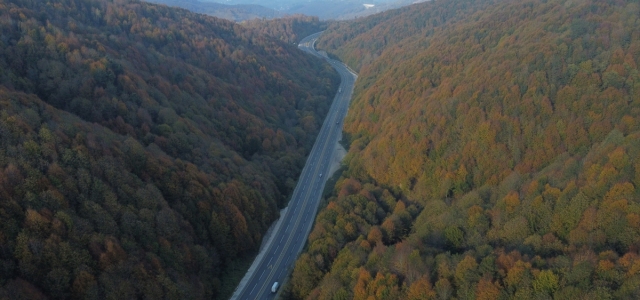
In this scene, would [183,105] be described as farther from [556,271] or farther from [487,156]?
[556,271]

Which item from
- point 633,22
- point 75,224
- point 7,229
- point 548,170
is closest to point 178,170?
point 75,224

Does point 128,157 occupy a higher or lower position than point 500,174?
higher

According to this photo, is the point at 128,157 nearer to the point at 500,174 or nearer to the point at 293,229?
the point at 293,229

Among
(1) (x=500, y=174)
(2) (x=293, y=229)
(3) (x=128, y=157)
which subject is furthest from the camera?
(2) (x=293, y=229)

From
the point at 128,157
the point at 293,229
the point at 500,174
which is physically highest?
the point at 128,157

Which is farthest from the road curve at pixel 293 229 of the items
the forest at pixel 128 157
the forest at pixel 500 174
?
the forest at pixel 500 174

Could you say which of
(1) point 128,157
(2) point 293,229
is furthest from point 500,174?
(1) point 128,157

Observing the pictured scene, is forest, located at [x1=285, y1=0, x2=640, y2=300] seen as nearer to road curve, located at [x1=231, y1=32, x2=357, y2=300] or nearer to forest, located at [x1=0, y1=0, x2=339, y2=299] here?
road curve, located at [x1=231, y1=32, x2=357, y2=300]
